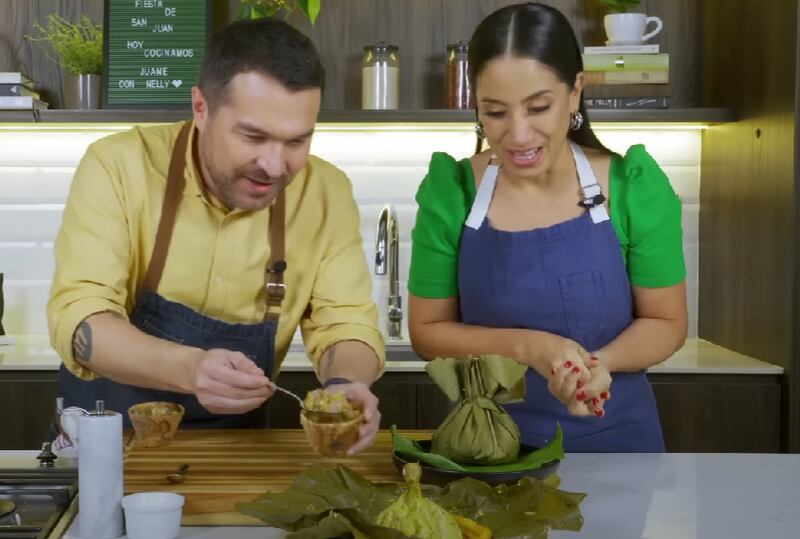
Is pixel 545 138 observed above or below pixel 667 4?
below

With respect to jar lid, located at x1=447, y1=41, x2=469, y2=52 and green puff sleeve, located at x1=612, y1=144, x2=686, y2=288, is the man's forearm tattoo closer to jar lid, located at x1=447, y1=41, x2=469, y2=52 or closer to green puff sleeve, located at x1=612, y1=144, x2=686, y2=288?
green puff sleeve, located at x1=612, y1=144, x2=686, y2=288

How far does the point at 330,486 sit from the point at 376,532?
8.7 inches

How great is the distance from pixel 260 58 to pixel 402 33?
170 cm

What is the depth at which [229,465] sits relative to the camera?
1854 millimetres

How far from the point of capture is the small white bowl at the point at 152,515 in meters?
1.48

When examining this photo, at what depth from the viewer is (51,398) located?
122 inches

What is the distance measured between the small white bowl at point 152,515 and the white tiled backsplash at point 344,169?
7.34 ft

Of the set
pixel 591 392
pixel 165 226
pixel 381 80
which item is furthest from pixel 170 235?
pixel 381 80

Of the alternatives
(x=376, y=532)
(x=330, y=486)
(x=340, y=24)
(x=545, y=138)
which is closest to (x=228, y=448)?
(x=330, y=486)

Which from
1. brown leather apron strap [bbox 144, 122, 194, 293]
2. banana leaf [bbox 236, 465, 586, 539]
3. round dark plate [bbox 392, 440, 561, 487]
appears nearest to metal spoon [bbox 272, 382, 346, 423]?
round dark plate [bbox 392, 440, 561, 487]

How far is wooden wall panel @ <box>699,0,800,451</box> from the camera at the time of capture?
10.1ft

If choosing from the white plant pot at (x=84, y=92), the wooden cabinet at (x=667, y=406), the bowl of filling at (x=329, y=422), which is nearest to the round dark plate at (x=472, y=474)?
the bowl of filling at (x=329, y=422)

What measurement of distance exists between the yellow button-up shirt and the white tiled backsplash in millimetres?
1307

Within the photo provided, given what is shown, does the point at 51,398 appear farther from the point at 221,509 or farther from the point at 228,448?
the point at 221,509
